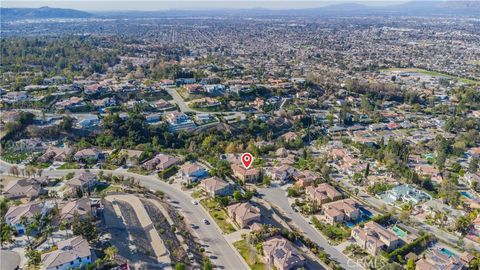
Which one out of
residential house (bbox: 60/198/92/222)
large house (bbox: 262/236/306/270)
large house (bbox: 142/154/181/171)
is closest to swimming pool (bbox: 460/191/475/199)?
large house (bbox: 262/236/306/270)

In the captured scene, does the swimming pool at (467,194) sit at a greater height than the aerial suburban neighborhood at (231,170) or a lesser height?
lesser

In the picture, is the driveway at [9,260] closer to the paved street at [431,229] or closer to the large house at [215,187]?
the large house at [215,187]

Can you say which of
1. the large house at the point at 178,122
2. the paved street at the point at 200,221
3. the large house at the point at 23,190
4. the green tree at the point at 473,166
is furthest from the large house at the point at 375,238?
the large house at the point at 178,122

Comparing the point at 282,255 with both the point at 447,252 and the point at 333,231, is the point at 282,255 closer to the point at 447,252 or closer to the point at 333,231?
the point at 333,231

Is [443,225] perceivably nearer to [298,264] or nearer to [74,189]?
[298,264]

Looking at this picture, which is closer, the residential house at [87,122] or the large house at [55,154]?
the large house at [55,154]

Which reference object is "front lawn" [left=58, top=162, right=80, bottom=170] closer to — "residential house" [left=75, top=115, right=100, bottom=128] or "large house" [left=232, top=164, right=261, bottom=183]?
"residential house" [left=75, top=115, right=100, bottom=128]
